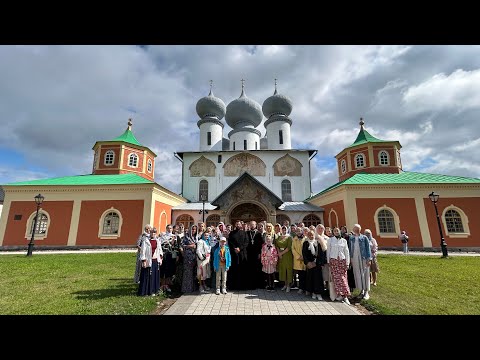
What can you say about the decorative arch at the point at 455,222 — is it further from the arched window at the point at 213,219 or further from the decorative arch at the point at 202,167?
the decorative arch at the point at 202,167

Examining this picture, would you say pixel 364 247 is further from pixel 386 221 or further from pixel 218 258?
pixel 386 221

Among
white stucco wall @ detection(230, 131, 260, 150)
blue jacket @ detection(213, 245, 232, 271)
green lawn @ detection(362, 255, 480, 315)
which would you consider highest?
white stucco wall @ detection(230, 131, 260, 150)

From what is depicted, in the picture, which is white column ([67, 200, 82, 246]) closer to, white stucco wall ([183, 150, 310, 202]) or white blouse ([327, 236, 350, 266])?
white stucco wall ([183, 150, 310, 202])

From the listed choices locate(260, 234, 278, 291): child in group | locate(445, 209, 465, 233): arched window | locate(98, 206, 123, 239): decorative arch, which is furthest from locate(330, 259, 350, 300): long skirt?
locate(445, 209, 465, 233): arched window

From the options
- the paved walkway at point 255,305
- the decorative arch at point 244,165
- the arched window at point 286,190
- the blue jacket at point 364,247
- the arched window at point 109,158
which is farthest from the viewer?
the decorative arch at point 244,165

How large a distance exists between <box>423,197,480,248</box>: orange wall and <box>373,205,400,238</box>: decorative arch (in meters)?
2.64

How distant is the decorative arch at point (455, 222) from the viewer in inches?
793

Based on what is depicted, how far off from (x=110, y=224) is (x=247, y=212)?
12.2 meters

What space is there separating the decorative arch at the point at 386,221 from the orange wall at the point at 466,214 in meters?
2.64

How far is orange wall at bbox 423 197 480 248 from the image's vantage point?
20.0 m

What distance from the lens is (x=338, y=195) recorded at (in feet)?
73.1

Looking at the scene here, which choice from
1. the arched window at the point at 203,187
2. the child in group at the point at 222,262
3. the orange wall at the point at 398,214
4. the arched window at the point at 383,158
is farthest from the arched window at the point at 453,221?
the arched window at the point at 203,187
